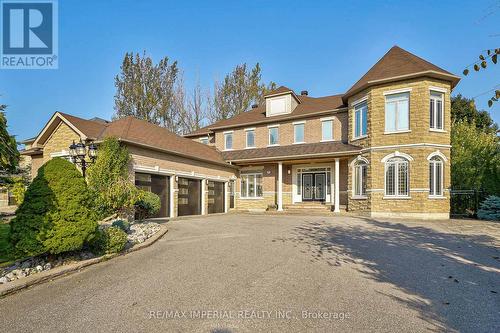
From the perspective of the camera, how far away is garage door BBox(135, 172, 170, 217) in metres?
14.5

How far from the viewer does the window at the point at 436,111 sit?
15859mm

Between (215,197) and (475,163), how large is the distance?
58.7 feet

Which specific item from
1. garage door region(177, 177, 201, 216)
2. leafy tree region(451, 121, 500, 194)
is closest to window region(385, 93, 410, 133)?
leafy tree region(451, 121, 500, 194)

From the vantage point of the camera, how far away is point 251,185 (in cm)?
2262

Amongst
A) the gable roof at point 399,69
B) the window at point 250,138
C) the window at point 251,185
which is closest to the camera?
the gable roof at point 399,69

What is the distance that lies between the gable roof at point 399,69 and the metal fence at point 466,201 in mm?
6575

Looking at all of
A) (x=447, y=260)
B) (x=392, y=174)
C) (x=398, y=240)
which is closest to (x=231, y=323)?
(x=447, y=260)

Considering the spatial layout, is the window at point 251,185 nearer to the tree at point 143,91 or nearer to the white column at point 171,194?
the white column at point 171,194

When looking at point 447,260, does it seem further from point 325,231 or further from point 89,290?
point 89,290

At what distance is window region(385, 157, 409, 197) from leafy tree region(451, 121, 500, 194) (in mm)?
5297

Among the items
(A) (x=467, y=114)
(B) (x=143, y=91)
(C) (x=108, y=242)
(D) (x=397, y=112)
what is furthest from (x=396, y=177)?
(B) (x=143, y=91)

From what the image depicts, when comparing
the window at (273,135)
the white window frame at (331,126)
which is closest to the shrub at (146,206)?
the window at (273,135)

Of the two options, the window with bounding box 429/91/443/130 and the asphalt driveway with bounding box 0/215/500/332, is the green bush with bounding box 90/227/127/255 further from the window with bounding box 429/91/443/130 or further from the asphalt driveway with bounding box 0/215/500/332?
the window with bounding box 429/91/443/130

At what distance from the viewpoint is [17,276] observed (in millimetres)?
5324
